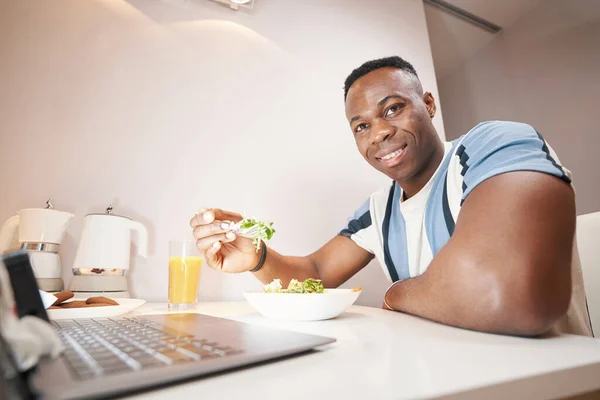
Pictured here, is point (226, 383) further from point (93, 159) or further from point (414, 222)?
point (93, 159)

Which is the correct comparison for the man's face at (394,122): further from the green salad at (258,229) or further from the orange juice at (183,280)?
the orange juice at (183,280)

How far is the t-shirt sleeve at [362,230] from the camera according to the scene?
1.25m

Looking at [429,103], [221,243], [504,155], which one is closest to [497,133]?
[504,155]

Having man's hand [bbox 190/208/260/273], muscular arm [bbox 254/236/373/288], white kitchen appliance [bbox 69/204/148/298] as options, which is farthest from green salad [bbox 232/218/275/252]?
white kitchen appliance [bbox 69/204/148/298]

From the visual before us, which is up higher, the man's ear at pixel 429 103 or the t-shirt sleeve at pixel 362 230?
the man's ear at pixel 429 103

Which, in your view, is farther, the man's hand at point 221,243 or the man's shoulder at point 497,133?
the man's hand at point 221,243

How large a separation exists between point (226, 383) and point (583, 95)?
8.63 ft

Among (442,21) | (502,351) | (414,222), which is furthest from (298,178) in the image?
(442,21)

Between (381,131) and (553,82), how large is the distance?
Result: 1.88 m

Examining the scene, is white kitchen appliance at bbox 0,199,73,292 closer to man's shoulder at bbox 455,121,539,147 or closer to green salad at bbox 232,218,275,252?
green salad at bbox 232,218,275,252

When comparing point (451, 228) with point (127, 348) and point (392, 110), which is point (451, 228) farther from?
point (127, 348)

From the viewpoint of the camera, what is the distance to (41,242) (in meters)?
0.98

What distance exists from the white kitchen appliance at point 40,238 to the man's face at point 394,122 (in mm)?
1028

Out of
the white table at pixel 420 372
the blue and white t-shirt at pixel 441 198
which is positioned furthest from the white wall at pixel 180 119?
the white table at pixel 420 372
